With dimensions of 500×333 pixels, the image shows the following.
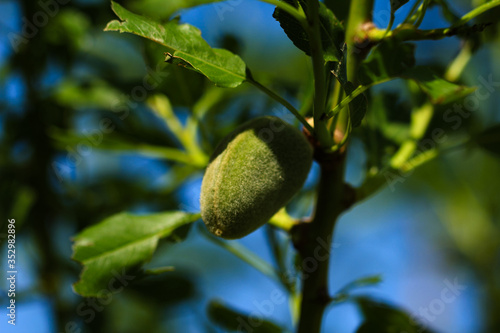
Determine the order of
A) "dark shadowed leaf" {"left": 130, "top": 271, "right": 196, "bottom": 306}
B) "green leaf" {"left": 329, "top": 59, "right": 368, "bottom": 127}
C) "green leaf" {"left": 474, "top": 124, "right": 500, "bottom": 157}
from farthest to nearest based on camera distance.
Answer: "dark shadowed leaf" {"left": 130, "top": 271, "right": 196, "bottom": 306}
"green leaf" {"left": 474, "top": 124, "right": 500, "bottom": 157}
"green leaf" {"left": 329, "top": 59, "right": 368, "bottom": 127}

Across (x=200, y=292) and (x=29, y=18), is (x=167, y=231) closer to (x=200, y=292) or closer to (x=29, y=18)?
(x=200, y=292)

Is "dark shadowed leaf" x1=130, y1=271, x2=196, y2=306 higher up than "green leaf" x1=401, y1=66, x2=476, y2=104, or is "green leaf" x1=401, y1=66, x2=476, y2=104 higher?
"green leaf" x1=401, y1=66, x2=476, y2=104

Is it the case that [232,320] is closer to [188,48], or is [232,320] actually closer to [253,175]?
[253,175]

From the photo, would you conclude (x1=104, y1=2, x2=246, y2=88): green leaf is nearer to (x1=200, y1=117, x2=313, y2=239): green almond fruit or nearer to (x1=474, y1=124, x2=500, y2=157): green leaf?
(x1=200, y1=117, x2=313, y2=239): green almond fruit

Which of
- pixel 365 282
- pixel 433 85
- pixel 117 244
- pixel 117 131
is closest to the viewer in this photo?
pixel 433 85

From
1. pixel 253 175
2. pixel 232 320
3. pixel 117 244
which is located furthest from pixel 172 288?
pixel 253 175

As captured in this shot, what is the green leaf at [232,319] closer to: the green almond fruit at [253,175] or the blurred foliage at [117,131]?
the blurred foliage at [117,131]

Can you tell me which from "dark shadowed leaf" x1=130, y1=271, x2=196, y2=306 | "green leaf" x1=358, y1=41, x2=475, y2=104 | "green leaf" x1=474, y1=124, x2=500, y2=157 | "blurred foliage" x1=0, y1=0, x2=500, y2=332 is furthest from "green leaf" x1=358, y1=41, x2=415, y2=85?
"dark shadowed leaf" x1=130, y1=271, x2=196, y2=306
